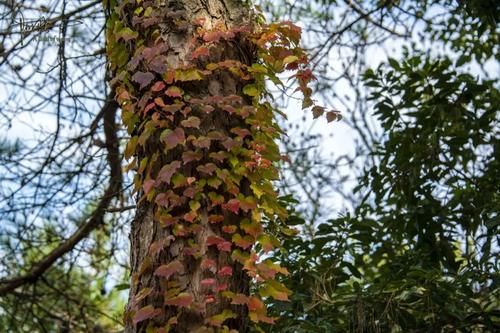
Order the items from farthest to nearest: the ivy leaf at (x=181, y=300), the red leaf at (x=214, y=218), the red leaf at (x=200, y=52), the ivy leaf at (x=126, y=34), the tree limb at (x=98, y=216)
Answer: the tree limb at (x=98, y=216)
the ivy leaf at (x=126, y=34)
the red leaf at (x=200, y=52)
the red leaf at (x=214, y=218)
the ivy leaf at (x=181, y=300)

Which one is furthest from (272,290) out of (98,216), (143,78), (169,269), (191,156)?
(98,216)

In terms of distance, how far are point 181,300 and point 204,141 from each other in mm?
417

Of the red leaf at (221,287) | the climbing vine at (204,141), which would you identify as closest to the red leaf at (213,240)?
the climbing vine at (204,141)

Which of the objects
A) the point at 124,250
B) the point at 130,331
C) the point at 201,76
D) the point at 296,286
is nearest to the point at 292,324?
the point at 296,286

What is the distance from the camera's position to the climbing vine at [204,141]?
71.7 inches

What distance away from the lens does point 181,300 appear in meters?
1.73

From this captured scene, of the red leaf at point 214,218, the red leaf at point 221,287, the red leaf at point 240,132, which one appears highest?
the red leaf at point 240,132

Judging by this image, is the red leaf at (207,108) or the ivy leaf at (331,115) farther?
the ivy leaf at (331,115)

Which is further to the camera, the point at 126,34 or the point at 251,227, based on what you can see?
the point at 126,34

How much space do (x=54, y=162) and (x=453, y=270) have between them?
7.13ft

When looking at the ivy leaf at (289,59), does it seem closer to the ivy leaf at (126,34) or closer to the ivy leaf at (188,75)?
the ivy leaf at (188,75)

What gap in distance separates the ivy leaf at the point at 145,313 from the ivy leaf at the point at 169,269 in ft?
0.29

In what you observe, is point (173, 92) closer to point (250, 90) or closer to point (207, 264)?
point (250, 90)

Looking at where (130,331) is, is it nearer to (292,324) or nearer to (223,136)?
(223,136)
